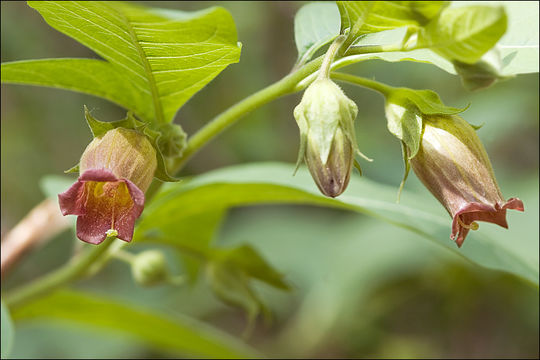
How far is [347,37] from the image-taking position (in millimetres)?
983

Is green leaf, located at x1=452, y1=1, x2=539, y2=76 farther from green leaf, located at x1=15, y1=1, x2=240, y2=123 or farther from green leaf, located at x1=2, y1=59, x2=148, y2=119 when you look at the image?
green leaf, located at x1=2, y1=59, x2=148, y2=119

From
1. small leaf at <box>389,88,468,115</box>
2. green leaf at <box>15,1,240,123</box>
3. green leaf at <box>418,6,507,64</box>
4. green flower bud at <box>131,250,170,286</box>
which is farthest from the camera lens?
green flower bud at <box>131,250,170,286</box>

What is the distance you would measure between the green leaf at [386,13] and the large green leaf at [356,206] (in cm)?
51

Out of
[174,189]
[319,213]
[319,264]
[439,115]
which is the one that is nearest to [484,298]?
[319,264]

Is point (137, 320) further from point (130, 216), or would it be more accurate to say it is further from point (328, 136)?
point (328, 136)

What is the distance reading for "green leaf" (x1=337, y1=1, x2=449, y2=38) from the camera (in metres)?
0.87

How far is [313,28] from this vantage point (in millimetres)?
1249

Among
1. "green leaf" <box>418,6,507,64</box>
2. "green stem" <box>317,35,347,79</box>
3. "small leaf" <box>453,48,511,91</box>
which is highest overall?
"green leaf" <box>418,6,507,64</box>

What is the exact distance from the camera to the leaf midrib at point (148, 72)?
3.10 ft

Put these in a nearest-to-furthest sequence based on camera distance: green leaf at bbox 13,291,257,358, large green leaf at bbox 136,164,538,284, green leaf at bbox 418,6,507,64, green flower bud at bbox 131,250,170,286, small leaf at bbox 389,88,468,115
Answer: green leaf at bbox 418,6,507,64 → small leaf at bbox 389,88,468,115 → large green leaf at bbox 136,164,538,284 → green flower bud at bbox 131,250,170,286 → green leaf at bbox 13,291,257,358

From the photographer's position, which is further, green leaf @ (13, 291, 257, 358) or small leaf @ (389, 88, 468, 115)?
green leaf @ (13, 291, 257, 358)

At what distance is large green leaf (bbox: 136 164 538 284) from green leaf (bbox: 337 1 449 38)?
0.51m

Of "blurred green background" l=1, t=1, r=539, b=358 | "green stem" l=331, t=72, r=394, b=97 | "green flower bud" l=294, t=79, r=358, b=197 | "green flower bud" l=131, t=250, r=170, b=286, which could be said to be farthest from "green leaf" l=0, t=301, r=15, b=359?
"blurred green background" l=1, t=1, r=539, b=358

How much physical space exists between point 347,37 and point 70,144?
3.52 meters
